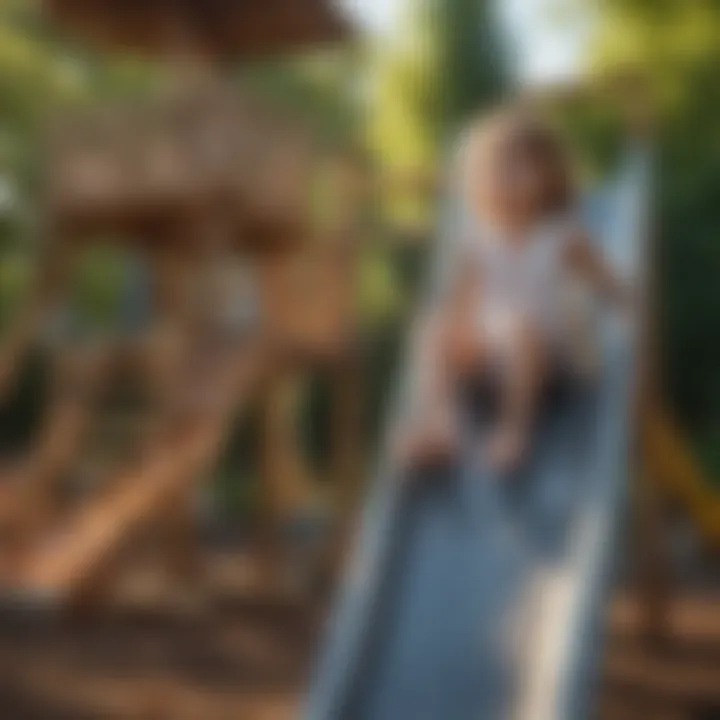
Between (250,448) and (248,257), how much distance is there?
0.72m

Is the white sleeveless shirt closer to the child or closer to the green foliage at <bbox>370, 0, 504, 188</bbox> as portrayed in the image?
the child

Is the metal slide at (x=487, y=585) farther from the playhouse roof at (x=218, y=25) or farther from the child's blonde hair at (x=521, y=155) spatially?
the playhouse roof at (x=218, y=25)

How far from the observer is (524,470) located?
1.35m

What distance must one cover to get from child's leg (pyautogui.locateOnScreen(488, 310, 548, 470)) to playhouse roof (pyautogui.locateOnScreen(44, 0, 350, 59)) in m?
0.87

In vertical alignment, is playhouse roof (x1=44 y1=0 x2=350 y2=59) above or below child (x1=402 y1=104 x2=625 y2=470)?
above

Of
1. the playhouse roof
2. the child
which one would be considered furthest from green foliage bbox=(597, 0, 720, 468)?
the child

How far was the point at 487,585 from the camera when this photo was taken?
126 cm

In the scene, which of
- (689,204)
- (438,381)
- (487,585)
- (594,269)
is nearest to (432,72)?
(689,204)

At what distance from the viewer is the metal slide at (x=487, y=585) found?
3.84 ft

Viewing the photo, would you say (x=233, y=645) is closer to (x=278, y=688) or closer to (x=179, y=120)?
(x=278, y=688)

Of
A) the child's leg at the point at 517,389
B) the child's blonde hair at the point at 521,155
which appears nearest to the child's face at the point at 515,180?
the child's blonde hair at the point at 521,155

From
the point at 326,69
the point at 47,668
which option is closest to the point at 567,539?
the point at 47,668

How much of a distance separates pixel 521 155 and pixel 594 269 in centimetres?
14

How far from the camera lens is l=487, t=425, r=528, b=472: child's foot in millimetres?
1350
